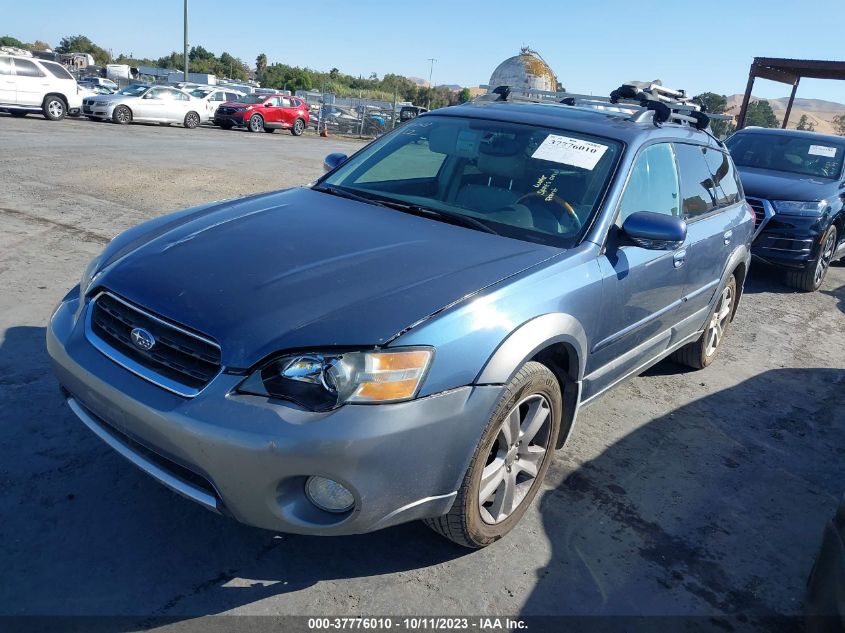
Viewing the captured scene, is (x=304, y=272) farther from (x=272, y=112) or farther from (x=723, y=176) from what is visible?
(x=272, y=112)

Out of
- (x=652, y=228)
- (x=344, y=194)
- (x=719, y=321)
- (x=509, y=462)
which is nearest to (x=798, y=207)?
→ (x=719, y=321)

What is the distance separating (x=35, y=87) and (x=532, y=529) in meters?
21.1

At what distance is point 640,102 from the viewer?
469 cm

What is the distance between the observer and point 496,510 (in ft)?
9.29

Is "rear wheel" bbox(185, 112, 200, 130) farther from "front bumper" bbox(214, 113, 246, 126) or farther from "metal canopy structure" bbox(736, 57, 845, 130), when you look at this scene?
"metal canopy structure" bbox(736, 57, 845, 130)

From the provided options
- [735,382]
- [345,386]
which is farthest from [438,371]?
[735,382]

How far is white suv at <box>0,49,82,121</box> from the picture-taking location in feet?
61.3

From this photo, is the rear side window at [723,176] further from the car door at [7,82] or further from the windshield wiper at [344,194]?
the car door at [7,82]

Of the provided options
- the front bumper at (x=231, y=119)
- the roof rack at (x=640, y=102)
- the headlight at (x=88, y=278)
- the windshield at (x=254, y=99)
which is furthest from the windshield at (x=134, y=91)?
the headlight at (x=88, y=278)

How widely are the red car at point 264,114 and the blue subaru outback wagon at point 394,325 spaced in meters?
23.2

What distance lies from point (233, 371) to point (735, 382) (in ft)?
13.5

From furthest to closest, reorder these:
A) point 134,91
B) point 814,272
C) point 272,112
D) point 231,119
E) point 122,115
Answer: point 272,112
point 231,119
point 134,91
point 122,115
point 814,272

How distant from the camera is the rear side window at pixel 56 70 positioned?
767 inches

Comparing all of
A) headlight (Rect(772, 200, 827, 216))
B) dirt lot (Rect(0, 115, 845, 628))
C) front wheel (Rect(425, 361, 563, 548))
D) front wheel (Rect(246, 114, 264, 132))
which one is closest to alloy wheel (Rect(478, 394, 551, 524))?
front wheel (Rect(425, 361, 563, 548))
